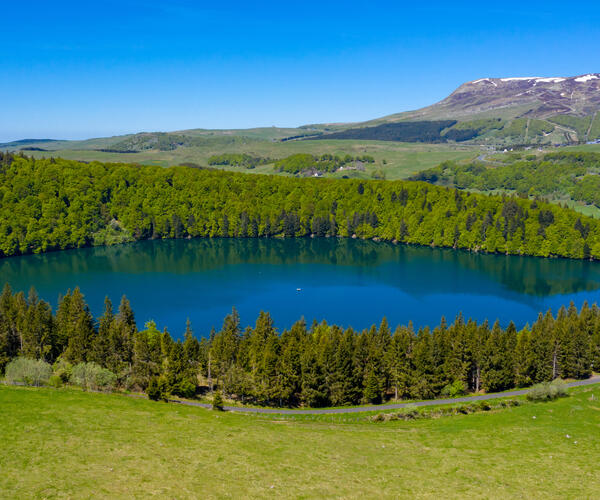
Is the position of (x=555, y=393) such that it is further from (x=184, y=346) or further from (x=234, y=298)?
(x=234, y=298)

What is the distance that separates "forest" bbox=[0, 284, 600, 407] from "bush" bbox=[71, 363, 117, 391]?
33 centimetres

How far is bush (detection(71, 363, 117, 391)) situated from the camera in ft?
218

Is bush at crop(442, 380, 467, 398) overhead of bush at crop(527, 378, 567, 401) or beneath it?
beneath

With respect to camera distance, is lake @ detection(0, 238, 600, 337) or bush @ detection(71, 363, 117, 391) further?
lake @ detection(0, 238, 600, 337)

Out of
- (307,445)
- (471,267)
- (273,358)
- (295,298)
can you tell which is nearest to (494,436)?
→ (307,445)

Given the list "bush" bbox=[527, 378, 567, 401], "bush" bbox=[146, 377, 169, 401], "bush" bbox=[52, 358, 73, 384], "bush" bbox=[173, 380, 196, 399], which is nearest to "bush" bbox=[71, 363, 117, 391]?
"bush" bbox=[52, 358, 73, 384]

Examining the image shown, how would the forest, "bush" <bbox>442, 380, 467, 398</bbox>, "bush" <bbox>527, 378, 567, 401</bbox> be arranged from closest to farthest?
"bush" <bbox>527, 378, 567, 401</bbox>, the forest, "bush" <bbox>442, 380, 467, 398</bbox>

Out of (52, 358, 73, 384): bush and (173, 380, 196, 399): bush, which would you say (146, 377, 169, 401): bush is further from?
(52, 358, 73, 384): bush

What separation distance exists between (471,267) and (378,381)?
12330cm

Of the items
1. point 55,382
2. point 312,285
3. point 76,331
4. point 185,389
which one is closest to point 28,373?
point 55,382

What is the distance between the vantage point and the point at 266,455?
134 feet

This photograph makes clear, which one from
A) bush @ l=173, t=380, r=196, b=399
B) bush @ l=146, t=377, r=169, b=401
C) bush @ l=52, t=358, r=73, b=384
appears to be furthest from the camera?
bush @ l=173, t=380, r=196, b=399

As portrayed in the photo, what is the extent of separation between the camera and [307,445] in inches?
1764

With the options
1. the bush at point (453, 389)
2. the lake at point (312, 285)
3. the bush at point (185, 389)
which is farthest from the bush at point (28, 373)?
the bush at point (453, 389)
